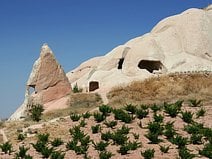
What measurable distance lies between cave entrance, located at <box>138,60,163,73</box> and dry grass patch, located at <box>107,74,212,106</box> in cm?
427

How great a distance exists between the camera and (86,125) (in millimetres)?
13953

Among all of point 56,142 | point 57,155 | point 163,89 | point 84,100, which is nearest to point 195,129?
point 56,142

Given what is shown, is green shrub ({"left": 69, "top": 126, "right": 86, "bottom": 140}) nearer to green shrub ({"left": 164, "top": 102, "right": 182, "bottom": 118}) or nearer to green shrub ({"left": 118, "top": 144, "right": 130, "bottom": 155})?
green shrub ({"left": 118, "top": 144, "right": 130, "bottom": 155})

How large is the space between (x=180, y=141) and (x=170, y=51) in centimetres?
1670

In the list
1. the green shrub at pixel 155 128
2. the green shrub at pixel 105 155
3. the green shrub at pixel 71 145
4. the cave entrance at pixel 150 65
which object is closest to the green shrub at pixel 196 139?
the green shrub at pixel 155 128

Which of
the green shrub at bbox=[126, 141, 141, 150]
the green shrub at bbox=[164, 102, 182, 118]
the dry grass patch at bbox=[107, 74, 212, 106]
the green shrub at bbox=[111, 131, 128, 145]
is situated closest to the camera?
the green shrub at bbox=[126, 141, 141, 150]

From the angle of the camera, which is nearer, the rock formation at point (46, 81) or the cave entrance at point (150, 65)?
the rock formation at point (46, 81)

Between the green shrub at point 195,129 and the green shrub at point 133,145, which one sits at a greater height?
the green shrub at point 195,129

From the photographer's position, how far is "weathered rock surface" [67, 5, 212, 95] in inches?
1029

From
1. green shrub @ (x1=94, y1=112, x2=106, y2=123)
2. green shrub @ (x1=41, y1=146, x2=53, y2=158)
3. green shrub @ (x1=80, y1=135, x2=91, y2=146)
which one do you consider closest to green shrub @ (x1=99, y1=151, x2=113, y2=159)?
green shrub @ (x1=80, y1=135, x2=91, y2=146)

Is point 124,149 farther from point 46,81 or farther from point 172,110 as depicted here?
point 46,81

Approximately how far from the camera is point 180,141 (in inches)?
440

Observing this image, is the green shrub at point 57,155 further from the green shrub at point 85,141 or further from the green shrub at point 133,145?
the green shrub at point 133,145

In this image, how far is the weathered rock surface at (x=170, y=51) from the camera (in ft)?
85.7
